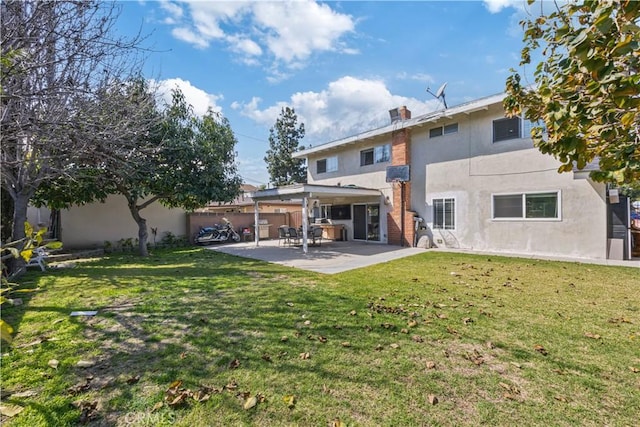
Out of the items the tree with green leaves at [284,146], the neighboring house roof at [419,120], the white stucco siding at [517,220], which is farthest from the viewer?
the tree with green leaves at [284,146]

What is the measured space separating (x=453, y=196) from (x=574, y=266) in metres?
5.18

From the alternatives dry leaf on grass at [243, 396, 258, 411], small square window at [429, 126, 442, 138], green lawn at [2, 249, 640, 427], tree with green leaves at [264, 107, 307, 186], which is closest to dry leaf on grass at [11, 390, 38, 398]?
green lawn at [2, 249, 640, 427]

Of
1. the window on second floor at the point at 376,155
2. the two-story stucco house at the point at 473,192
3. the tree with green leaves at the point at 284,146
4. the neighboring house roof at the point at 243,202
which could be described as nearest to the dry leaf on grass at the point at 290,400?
the two-story stucco house at the point at 473,192

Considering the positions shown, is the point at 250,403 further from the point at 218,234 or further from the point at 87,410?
the point at 218,234

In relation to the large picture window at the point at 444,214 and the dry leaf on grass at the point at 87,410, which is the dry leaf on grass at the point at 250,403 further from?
the large picture window at the point at 444,214

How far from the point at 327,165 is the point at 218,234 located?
7.70 metres

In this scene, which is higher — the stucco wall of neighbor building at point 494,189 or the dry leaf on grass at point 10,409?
the stucco wall of neighbor building at point 494,189

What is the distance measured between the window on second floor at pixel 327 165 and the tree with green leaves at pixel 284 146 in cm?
2173

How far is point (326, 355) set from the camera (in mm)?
3463

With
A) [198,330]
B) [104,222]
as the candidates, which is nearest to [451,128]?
[198,330]

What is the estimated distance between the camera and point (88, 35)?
16.5 feet

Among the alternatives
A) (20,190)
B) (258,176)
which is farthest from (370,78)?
(258,176)

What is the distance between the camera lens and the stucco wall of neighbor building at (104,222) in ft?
43.7

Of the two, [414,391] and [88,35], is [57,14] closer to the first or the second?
[88,35]
